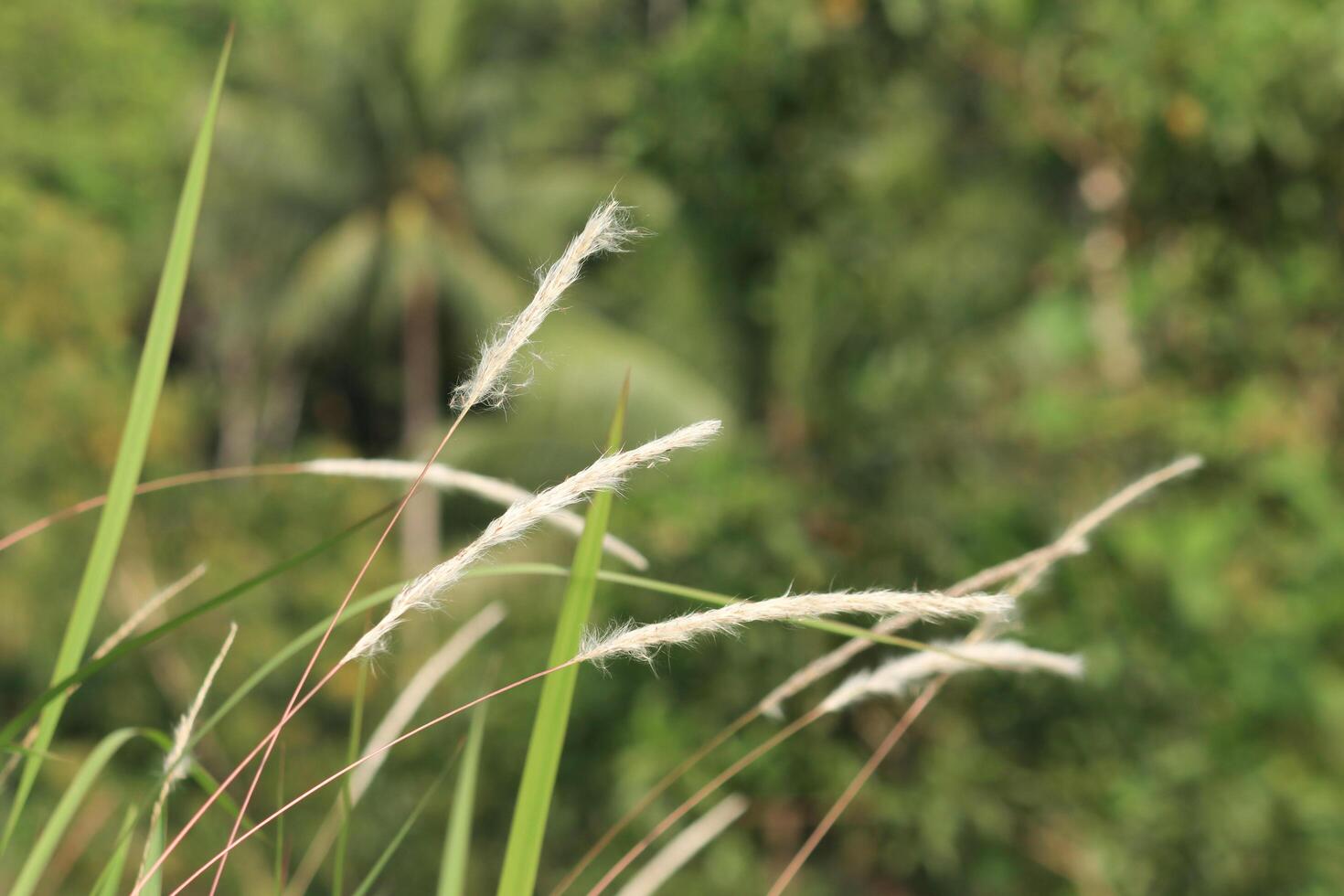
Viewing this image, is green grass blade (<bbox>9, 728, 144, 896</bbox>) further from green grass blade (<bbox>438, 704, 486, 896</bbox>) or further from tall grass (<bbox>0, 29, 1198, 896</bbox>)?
green grass blade (<bbox>438, 704, 486, 896</bbox>)

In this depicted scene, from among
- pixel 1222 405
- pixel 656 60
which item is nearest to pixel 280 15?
pixel 656 60

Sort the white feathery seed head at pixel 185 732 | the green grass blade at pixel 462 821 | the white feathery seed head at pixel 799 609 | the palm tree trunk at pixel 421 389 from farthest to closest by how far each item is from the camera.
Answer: the palm tree trunk at pixel 421 389 → the green grass blade at pixel 462 821 → the white feathery seed head at pixel 185 732 → the white feathery seed head at pixel 799 609

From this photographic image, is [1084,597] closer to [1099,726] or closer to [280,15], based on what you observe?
[1099,726]

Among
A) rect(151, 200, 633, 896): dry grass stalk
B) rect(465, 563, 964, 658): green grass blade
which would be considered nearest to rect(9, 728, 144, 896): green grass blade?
rect(151, 200, 633, 896): dry grass stalk

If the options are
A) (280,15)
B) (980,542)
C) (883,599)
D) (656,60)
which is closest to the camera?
(883,599)

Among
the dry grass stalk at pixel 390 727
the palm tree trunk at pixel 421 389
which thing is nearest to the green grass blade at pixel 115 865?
the dry grass stalk at pixel 390 727

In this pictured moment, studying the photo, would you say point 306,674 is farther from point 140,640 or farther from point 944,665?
point 944,665

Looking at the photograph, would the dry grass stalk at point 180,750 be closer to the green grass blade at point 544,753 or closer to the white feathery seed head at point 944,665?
the green grass blade at point 544,753
